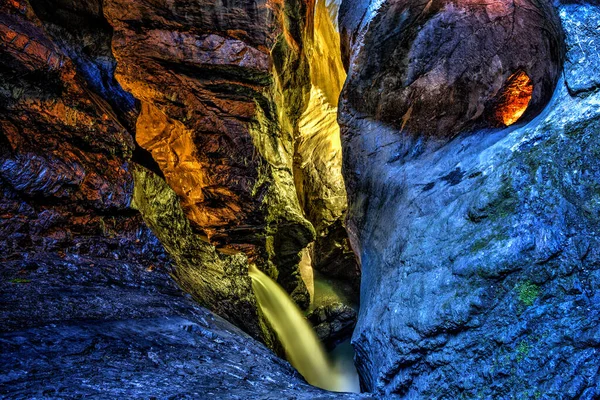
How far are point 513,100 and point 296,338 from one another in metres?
7.64

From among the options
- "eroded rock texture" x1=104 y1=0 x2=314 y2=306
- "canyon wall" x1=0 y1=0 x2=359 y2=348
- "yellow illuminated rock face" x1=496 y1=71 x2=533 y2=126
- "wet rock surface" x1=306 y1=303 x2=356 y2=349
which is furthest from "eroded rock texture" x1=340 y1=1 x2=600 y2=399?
"wet rock surface" x1=306 y1=303 x2=356 y2=349

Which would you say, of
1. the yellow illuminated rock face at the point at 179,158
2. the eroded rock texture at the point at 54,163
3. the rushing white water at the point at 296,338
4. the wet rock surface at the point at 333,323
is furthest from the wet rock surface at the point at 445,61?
the wet rock surface at the point at 333,323

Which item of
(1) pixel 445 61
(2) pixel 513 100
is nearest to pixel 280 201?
(1) pixel 445 61

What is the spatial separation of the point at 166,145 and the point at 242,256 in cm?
427

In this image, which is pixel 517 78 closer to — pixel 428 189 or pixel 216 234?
pixel 428 189

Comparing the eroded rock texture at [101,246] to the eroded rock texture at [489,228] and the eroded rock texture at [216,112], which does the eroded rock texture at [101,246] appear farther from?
the eroded rock texture at [489,228]

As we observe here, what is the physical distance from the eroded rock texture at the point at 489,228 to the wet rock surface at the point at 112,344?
3.80ft

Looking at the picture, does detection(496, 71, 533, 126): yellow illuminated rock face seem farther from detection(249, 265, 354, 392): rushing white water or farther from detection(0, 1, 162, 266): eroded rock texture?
detection(249, 265, 354, 392): rushing white water

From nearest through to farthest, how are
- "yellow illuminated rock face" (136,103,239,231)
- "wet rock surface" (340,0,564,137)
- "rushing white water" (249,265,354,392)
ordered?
"wet rock surface" (340,0,564,137)
"rushing white water" (249,265,354,392)
"yellow illuminated rock face" (136,103,239,231)

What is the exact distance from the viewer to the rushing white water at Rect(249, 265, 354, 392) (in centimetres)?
857

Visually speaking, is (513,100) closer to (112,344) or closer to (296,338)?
(112,344)

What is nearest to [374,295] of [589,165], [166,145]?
[589,165]

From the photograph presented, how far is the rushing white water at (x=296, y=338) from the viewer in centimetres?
857

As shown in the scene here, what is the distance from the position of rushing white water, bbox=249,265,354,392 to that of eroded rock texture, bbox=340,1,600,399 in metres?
3.69
